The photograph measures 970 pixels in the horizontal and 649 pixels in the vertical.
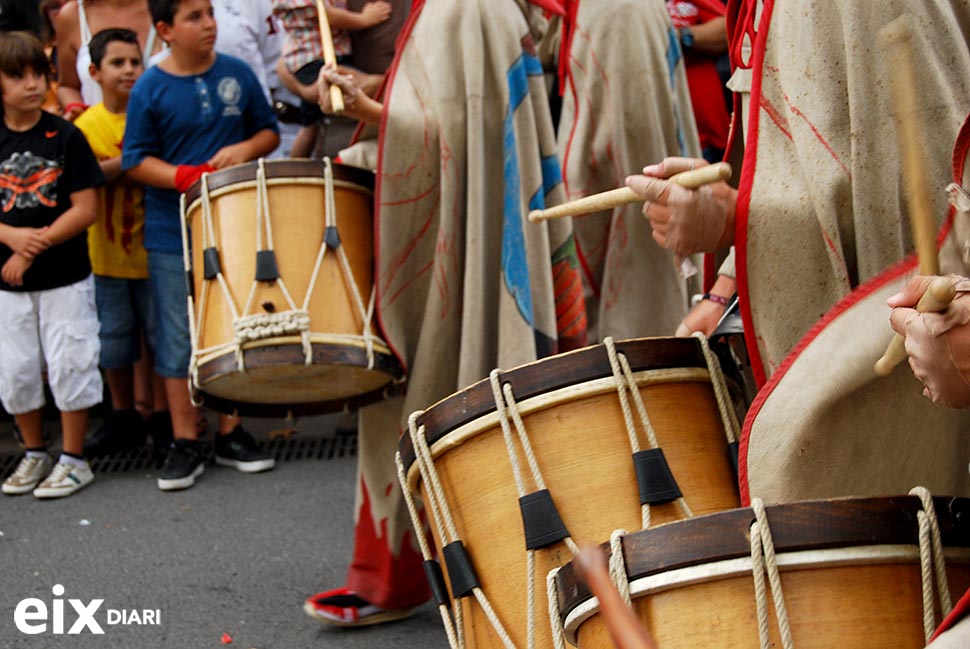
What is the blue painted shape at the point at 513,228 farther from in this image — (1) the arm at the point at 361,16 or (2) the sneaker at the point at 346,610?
(1) the arm at the point at 361,16

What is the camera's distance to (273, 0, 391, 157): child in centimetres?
438

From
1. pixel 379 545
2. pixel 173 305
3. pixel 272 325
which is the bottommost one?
pixel 379 545

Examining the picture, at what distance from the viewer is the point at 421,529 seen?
2398mm

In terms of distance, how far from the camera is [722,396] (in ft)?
7.01

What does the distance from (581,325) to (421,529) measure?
1110mm

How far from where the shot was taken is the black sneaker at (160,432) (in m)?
5.11

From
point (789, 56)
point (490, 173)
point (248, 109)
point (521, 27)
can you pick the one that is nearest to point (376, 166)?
point (490, 173)

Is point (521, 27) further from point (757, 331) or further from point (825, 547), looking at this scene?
point (825, 547)

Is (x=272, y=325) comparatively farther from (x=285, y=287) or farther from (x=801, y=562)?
(x=801, y=562)

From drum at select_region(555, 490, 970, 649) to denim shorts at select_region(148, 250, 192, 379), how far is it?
3638mm

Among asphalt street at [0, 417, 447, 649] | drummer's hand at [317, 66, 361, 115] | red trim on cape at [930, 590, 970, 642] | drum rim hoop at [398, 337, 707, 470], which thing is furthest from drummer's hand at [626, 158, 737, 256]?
asphalt street at [0, 417, 447, 649]

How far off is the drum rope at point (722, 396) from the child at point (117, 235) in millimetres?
3405

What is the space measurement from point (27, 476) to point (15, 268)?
772mm

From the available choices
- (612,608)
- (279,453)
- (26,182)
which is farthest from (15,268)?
(612,608)
